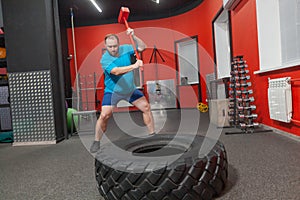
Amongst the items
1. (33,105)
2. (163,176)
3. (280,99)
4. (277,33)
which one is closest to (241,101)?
(280,99)

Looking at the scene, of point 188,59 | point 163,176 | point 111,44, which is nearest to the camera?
point 163,176

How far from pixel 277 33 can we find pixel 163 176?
102 inches

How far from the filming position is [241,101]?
9.66ft

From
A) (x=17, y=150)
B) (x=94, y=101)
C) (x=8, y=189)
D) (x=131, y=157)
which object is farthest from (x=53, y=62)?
(x=94, y=101)

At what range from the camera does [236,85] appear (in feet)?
9.93

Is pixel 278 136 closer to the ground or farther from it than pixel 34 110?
closer to the ground

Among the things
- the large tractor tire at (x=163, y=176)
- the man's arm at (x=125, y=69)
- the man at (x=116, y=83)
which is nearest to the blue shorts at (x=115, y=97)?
the man at (x=116, y=83)

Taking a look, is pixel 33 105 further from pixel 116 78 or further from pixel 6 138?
pixel 116 78

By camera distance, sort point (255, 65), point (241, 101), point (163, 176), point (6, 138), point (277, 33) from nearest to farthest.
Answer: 1. point (163, 176)
2. point (277, 33)
3. point (241, 101)
4. point (255, 65)
5. point (6, 138)

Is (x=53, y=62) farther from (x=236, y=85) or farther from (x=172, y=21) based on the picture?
(x=172, y=21)

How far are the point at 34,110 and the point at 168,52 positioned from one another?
454 cm

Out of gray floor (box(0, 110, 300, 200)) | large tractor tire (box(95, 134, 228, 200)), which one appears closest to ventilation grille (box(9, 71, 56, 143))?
gray floor (box(0, 110, 300, 200))

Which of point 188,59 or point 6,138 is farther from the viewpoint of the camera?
point 188,59

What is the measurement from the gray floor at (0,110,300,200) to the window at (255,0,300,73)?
0.90m
